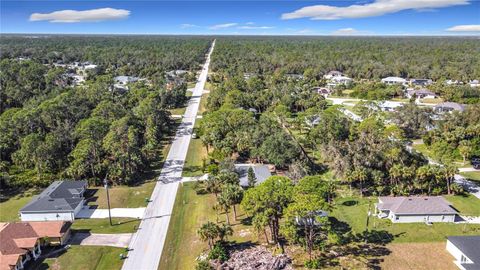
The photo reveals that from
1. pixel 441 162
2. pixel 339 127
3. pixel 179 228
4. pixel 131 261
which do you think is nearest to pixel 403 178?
pixel 441 162

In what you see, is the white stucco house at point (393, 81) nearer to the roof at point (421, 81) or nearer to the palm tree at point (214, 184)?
the roof at point (421, 81)

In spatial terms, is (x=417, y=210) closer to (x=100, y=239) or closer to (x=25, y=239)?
(x=100, y=239)

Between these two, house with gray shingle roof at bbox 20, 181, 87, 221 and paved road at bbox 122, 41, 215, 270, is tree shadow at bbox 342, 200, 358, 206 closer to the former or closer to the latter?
paved road at bbox 122, 41, 215, 270

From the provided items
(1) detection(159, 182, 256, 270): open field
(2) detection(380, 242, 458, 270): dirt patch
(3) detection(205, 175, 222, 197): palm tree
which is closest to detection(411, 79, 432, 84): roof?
(2) detection(380, 242, 458, 270): dirt patch

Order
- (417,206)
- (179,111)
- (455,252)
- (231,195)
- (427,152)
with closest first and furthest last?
(455,252) → (231,195) → (417,206) → (427,152) → (179,111)

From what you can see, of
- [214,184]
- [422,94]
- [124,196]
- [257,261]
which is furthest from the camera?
[422,94]

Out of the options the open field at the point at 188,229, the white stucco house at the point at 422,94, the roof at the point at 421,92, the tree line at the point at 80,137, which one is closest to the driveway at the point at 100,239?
the open field at the point at 188,229

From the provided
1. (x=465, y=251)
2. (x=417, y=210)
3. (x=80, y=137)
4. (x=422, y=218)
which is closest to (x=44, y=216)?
(x=80, y=137)
